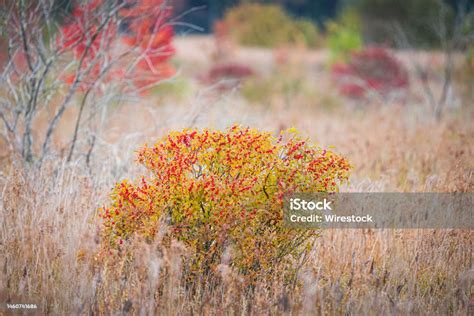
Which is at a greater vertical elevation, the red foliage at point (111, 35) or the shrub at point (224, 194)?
the red foliage at point (111, 35)

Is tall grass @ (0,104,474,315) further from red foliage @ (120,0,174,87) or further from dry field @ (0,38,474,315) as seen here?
red foliage @ (120,0,174,87)

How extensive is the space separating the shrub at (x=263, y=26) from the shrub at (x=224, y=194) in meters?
27.8

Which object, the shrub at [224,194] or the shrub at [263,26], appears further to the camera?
the shrub at [263,26]

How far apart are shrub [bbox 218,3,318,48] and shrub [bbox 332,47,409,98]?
15.2 metres

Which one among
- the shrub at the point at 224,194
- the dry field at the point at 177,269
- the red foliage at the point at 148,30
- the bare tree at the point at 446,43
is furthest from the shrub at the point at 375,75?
the shrub at the point at 224,194

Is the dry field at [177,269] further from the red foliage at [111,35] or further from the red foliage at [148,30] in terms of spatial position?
the red foliage at [148,30]

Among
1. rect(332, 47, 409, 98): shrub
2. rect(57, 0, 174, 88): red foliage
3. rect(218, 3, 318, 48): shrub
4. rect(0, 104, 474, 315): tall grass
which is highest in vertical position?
rect(218, 3, 318, 48): shrub

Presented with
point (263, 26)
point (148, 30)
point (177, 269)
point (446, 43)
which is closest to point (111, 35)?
point (148, 30)

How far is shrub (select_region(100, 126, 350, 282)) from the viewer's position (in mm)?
3182

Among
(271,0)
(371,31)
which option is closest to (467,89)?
(371,31)

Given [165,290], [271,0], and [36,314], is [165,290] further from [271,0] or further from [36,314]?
[271,0]

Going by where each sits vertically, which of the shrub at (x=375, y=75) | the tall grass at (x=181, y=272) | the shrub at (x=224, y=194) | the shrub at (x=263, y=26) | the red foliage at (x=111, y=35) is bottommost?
the tall grass at (x=181, y=272)

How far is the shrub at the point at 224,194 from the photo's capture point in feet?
10.4

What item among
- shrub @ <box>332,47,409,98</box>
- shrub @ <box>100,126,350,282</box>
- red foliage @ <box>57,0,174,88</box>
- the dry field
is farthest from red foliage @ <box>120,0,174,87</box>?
shrub @ <box>332,47,409,98</box>
